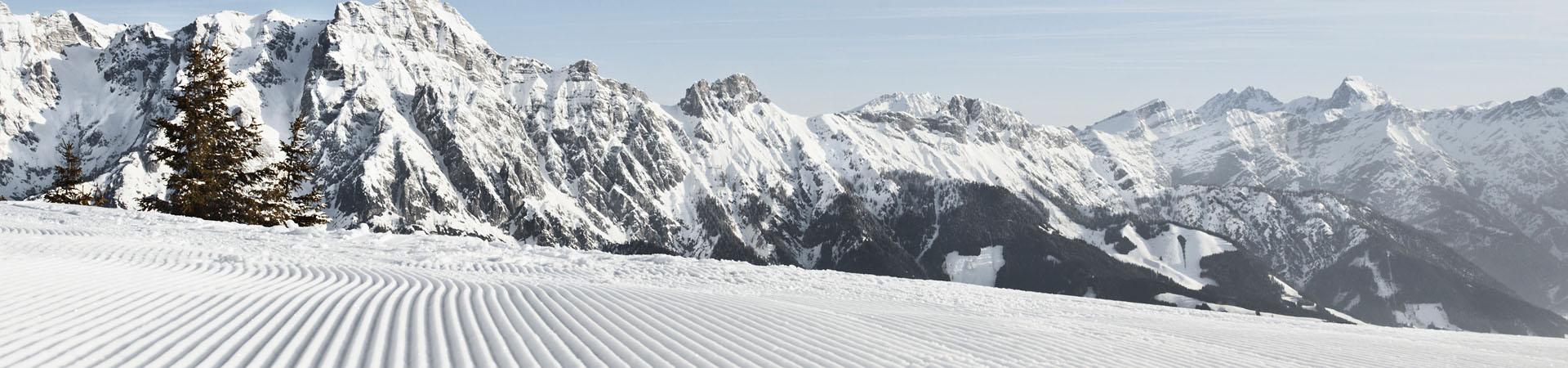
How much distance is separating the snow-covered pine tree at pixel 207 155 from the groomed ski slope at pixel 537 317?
1603cm

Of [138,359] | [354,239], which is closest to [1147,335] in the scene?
[138,359]

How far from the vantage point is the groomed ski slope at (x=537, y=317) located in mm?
10203

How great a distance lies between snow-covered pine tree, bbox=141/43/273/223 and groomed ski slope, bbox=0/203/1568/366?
16.0 m

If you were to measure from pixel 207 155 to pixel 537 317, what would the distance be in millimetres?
43712

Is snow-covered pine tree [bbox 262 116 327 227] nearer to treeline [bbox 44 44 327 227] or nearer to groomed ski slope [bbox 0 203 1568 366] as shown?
treeline [bbox 44 44 327 227]

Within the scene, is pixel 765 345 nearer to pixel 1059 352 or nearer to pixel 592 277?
pixel 1059 352

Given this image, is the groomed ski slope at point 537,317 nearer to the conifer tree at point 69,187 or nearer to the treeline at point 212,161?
the treeline at point 212,161

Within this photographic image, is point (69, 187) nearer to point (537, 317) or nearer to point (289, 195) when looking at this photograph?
point (289, 195)

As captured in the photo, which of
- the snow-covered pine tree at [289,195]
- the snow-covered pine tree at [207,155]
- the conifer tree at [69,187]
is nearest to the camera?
the snow-covered pine tree at [207,155]

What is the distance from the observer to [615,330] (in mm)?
12414

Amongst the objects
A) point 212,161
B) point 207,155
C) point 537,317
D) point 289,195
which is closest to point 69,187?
point 289,195

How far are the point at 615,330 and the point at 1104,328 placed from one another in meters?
13.0

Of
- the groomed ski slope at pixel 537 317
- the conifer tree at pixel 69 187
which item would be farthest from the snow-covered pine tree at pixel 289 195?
the groomed ski slope at pixel 537 317

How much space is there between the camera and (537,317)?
43.0ft
